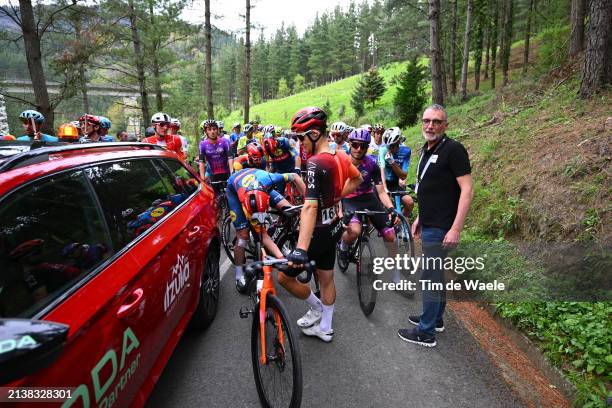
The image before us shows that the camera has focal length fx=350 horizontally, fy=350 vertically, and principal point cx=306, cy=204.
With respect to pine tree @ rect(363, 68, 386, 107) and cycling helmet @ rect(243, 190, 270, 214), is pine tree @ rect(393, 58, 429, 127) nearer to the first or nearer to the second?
pine tree @ rect(363, 68, 386, 107)

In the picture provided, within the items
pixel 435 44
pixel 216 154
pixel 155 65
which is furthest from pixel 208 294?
pixel 155 65

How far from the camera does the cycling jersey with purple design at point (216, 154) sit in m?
7.60

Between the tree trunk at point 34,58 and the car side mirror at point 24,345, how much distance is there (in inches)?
311

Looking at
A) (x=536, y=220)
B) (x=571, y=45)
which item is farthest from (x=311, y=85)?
(x=536, y=220)

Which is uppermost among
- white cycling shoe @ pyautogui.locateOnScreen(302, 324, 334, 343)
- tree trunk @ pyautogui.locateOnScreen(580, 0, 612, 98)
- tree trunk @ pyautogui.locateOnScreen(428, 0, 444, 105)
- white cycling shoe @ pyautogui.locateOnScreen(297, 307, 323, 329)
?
tree trunk @ pyautogui.locateOnScreen(428, 0, 444, 105)

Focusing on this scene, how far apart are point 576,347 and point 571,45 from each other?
35.6 ft

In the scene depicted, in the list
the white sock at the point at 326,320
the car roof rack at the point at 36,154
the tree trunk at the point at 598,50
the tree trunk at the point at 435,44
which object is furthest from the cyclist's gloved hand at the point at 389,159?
the tree trunk at the point at 435,44

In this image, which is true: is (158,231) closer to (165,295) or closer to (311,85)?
(165,295)

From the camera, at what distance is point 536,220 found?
16.6ft

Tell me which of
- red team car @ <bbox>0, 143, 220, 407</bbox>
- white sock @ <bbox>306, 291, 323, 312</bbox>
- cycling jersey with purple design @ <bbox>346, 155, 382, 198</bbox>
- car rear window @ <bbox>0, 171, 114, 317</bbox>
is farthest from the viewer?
cycling jersey with purple design @ <bbox>346, 155, 382, 198</bbox>

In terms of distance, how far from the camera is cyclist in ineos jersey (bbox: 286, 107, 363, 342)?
2.92 metres

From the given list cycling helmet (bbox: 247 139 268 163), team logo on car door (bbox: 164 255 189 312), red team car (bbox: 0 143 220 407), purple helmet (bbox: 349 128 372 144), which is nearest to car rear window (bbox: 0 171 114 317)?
red team car (bbox: 0 143 220 407)

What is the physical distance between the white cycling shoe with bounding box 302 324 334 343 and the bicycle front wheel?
980 millimetres

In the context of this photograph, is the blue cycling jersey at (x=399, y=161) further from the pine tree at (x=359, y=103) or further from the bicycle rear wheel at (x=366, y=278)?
the pine tree at (x=359, y=103)
